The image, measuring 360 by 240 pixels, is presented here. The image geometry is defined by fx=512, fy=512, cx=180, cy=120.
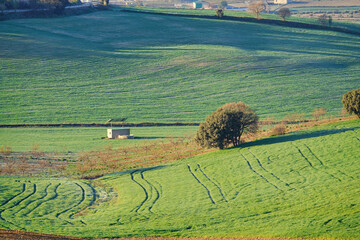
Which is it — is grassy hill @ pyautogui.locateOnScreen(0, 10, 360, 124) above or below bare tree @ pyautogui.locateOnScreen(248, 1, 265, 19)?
below

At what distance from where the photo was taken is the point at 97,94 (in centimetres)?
8056

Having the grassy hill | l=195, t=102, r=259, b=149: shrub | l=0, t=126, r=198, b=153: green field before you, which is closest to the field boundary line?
the grassy hill

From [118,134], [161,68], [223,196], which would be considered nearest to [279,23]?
[161,68]

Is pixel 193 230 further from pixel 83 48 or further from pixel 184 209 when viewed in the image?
pixel 83 48

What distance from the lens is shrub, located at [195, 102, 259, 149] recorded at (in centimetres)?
5131

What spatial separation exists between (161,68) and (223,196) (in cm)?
5680

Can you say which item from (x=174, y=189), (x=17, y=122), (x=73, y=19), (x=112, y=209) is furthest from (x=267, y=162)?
(x=73, y=19)

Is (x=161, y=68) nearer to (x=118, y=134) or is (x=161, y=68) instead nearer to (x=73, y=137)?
(x=118, y=134)

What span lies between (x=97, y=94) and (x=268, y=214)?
5283 centimetres

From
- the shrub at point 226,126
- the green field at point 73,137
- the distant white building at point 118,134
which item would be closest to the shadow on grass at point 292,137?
the shrub at point 226,126

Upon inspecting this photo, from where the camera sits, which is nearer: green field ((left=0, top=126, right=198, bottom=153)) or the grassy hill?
green field ((left=0, top=126, right=198, bottom=153))

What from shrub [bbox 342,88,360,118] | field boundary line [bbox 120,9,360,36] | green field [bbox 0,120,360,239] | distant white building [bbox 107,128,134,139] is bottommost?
distant white building [bbox 107,128,134,139]

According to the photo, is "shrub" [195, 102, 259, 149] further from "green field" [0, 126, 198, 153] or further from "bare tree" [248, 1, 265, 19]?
"bare tree" [248, 1, 265, 19]

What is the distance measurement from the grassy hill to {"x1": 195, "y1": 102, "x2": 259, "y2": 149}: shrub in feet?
59.2
